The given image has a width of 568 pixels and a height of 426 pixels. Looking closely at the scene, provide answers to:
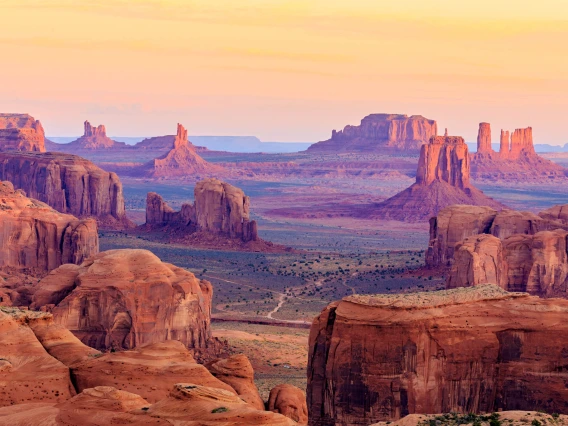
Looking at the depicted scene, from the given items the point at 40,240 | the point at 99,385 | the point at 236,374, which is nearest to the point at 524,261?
the point at 40,240

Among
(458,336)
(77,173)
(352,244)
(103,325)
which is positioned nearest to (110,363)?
(458,336)

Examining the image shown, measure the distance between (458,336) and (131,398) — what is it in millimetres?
14272

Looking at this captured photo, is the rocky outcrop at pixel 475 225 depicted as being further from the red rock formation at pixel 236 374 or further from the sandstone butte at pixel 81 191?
the red rock formation at pixel 236 374

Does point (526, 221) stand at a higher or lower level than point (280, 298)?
higher

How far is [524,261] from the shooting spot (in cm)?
8956

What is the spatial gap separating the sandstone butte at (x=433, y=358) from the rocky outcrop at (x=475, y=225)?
56.4m

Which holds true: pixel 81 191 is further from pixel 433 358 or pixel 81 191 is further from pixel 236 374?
pixel 236 374

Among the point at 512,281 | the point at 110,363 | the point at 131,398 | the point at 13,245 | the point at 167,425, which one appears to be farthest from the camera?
the point at 13,245

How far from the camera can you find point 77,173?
15288 cm

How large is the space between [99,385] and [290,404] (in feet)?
19.9

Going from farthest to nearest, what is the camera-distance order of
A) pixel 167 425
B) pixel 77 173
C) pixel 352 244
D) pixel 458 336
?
pixel 352 244
pixel 77 173
pixel 458 336
pixel 167 425

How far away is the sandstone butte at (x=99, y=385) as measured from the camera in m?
33.9

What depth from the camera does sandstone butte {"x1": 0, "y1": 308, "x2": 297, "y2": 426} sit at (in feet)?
111

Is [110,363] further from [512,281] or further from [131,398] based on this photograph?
[512,281]
